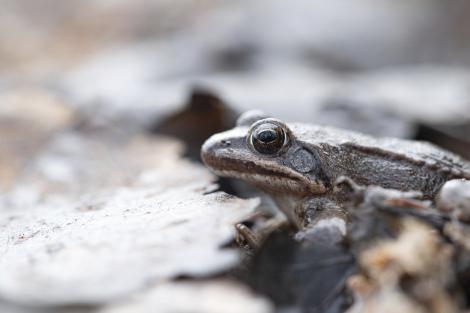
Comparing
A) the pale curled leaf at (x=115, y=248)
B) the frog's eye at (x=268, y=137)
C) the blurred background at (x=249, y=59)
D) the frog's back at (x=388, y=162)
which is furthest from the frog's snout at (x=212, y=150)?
the blurred background at (x=249, y=59)

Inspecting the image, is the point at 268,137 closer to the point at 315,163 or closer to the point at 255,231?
the point at 315,163

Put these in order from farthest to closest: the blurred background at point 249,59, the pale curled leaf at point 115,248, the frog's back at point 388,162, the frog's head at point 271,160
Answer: the blurred background at point 249,59 → the frog's head at point 271,160 → the frog's back at point 388,162 → the pale curled leaf at point 115,248

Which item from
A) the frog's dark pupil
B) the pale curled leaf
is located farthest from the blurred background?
the pale curled leaf

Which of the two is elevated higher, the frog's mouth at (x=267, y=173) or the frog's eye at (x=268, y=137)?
the frog's eye at (x=268, y=137)

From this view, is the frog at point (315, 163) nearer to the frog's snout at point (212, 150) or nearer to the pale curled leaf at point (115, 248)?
the frog's snout at point (212, 150)

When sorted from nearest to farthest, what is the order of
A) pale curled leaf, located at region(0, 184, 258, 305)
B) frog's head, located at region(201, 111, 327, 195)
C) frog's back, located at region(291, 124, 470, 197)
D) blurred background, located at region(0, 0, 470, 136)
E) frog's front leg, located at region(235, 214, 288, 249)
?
pale curled leaf, located at region(0, 184, 258, 305), frog's front leg, located at region(235, 214, 288, 249), frog's back, located at region(291, 124, 470, 197), frog's head, located at region(201, 111, 327, 195), blurred background, located at region(0, 0, 470, 136)

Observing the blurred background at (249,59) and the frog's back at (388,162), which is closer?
the frog's back at (388,162)

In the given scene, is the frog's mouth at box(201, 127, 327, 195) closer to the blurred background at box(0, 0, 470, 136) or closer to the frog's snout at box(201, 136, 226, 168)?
the frog's snout at box(201, 136, 226, 168)

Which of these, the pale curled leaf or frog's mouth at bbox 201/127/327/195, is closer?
the pale curled leaf

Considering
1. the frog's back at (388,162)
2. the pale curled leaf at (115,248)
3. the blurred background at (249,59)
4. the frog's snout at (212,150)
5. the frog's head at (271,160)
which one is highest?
the blurred background at (249,59)
